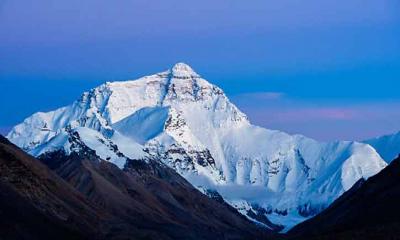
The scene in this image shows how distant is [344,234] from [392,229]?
6.51m

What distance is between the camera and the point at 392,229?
482 feet

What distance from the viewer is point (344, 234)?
14925cm

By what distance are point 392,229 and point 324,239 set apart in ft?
29.5

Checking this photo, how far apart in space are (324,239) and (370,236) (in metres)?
7.49

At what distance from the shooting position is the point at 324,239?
147 m

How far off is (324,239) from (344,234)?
346 cm

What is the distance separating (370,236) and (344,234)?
296 inches

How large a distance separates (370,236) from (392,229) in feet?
19.6
